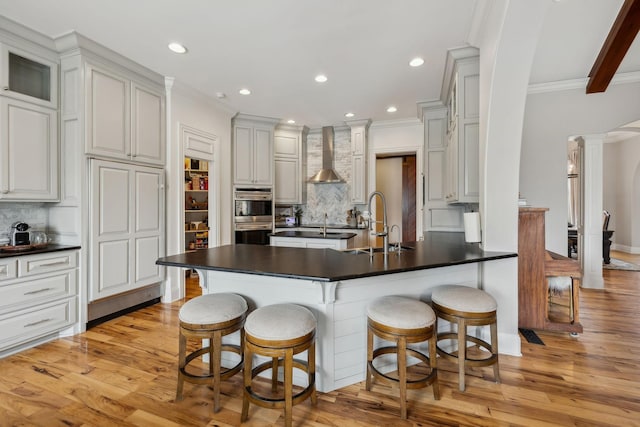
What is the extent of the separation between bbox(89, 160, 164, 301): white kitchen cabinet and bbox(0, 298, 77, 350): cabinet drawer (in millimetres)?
216

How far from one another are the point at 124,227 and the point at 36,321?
1081 millimetres

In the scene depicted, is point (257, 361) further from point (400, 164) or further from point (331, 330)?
point (400, 164)

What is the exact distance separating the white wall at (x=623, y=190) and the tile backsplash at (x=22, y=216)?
37.2 ft

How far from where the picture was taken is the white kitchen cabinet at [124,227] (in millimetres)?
2971

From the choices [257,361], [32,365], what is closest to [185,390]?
[257,361]

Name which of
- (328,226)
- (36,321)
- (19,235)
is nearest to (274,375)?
(36,321)

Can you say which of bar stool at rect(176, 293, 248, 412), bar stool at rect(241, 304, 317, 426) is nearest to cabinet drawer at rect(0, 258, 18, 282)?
bar stool at rect(176, 293, 248, 412)

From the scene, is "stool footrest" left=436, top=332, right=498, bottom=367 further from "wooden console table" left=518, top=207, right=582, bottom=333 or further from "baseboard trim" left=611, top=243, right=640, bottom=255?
"baseboard trim" left=611, top=243, right=640, bottom=255

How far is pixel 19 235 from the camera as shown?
106 inches

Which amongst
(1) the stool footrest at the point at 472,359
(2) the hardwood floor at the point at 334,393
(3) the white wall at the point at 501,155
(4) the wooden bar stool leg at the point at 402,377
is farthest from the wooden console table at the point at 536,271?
(4) the wooden bar stool leg at the point at 402,377

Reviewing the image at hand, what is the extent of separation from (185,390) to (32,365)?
1.37 meters

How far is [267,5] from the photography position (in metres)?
2.35

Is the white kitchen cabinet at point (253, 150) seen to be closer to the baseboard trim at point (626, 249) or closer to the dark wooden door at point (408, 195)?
the dark wooden door at point (408, 195)

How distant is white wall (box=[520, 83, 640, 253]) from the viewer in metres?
3.96
